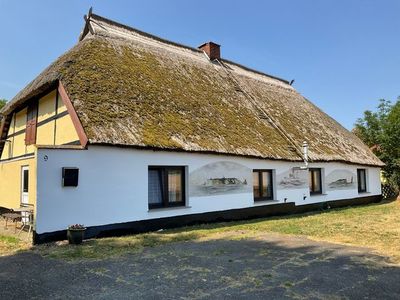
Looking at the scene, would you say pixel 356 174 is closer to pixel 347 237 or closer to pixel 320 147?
pixel 320 147

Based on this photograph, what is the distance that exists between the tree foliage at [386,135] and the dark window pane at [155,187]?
620 inches

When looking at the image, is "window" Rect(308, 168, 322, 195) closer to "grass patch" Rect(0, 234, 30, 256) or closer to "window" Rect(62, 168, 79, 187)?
"window" Rect(62, 168, 79, 187)

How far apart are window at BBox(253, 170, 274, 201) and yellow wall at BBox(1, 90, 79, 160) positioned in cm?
640

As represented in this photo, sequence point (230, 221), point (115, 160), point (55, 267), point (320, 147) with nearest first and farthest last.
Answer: point (55, 267) < point (115, 160) < point (230, 221) < point (320, 147)

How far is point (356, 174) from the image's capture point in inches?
675

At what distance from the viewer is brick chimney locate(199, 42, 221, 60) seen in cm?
1802

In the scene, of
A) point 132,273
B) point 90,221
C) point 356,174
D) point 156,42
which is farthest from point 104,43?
point 356,174

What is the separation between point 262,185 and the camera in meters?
12.8

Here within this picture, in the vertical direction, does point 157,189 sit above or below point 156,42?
below

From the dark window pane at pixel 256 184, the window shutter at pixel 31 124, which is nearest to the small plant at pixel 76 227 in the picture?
the window shutter at pixel 31 124

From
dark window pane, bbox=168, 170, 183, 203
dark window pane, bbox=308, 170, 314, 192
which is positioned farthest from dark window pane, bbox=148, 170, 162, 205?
dark window pane, bbox=308, 170, 314, 192

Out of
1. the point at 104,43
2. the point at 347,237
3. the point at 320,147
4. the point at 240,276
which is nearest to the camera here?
the point at 240,276

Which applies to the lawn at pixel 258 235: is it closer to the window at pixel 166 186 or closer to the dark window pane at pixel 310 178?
the window at pixel 166 186

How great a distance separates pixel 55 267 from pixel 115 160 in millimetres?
3530
